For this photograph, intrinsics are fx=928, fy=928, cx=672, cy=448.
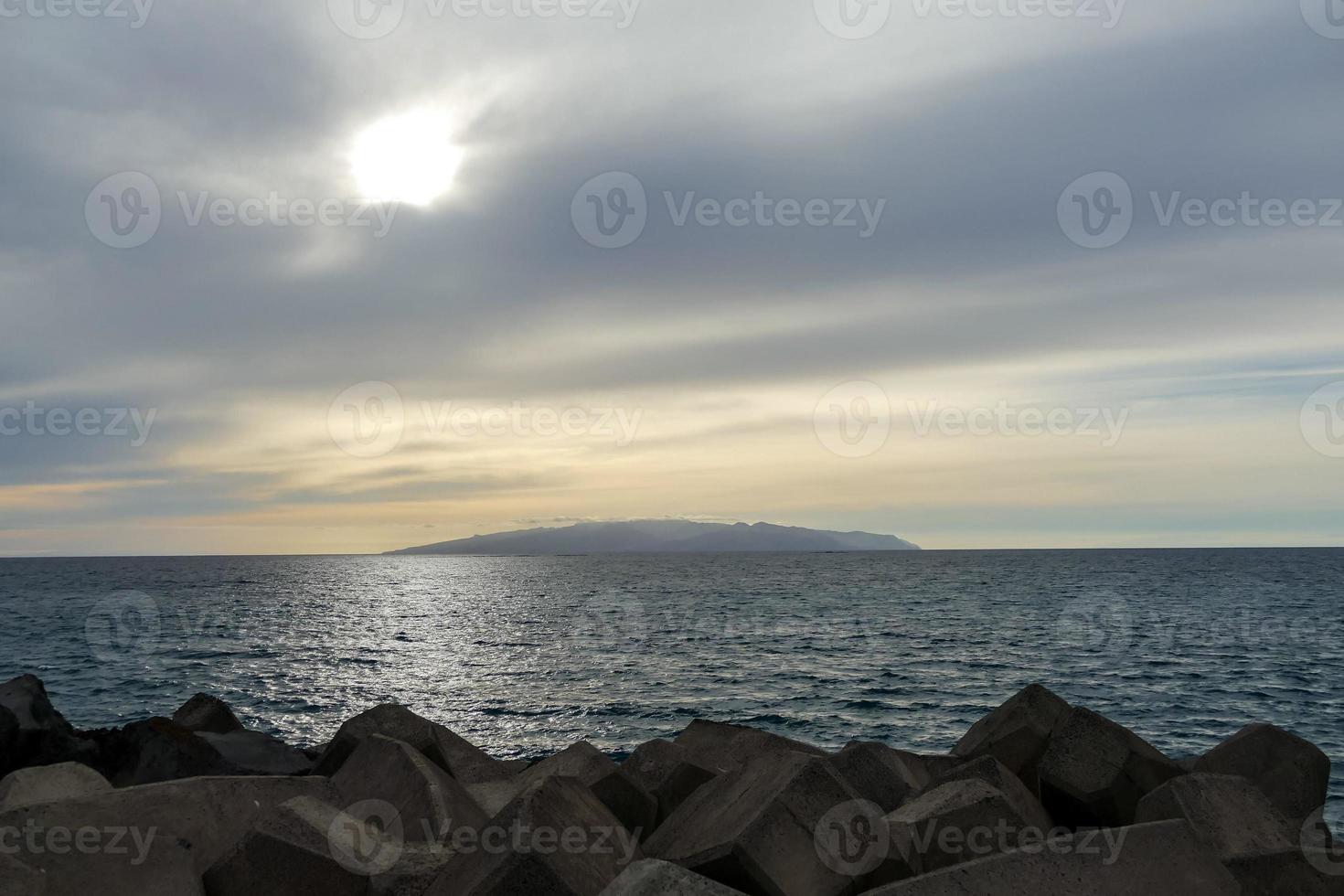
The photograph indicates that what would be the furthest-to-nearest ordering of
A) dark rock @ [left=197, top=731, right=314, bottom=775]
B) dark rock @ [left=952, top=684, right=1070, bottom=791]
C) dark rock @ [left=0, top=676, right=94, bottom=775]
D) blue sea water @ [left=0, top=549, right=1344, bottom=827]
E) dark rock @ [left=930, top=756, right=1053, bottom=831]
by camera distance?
blue sea water @ [left=0, top=549, right=1344, bottom=827]
dark rock @ [left=197, top=731, right=314, bottom=775]
dark rock @ [left=0, top=676, right=94, bottom=775]
dark rock @ [left=952, top=684, right=1070, bottom=791]
dark rock @ [left=930, top=756, right=1053, bottom=831]

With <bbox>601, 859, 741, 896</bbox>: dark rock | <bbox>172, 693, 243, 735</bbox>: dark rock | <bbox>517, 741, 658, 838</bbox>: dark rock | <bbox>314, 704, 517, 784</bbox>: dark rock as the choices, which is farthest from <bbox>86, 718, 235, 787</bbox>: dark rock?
<bbox>601, 859, 741, 896</bbox>: dark rock

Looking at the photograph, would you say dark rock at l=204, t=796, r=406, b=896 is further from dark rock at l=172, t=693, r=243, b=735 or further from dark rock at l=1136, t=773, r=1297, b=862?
dark rock at l=172, t=693, r=243, b=735

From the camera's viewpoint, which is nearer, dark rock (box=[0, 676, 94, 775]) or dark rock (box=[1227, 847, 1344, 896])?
dark rock (box=[1227, 847, 1344, 896])

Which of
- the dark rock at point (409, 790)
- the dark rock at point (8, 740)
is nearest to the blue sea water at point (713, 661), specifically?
the dark rock at point (8, 740)

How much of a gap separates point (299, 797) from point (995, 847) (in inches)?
183

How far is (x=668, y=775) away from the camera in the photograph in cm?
855

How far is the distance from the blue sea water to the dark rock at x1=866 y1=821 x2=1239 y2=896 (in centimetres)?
1044

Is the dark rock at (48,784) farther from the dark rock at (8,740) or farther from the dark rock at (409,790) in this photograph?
the dark rock at (8,740)

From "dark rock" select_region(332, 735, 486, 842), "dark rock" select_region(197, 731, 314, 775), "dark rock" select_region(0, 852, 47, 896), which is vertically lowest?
"dark rock" select_region(197, 731, 314, 775)

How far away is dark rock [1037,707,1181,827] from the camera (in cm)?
816

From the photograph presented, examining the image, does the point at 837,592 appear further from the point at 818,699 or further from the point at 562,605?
the point at 818,699

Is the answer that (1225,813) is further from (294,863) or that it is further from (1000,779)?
(294,863)

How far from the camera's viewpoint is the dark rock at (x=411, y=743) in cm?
956

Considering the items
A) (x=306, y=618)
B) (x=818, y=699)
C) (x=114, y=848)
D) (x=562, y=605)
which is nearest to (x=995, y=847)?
(x=114, y=848)
